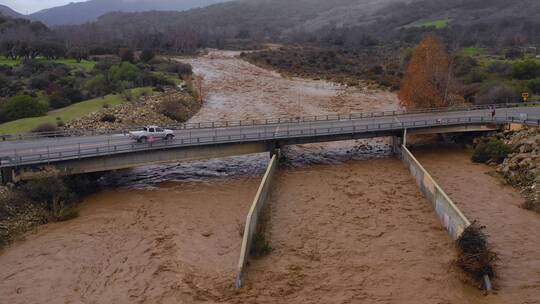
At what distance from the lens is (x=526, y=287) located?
23422mm

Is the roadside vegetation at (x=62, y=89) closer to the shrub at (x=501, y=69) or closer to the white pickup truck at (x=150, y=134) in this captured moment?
the white pickup truck at (x=150, y=134)

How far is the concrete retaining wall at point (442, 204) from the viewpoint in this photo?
26.8 metres

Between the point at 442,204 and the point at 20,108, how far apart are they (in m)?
42.5

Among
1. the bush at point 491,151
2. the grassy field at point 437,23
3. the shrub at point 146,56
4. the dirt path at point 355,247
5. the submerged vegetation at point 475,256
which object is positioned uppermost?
the grassy field at point 437,23

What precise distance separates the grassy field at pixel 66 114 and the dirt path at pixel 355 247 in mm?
24827

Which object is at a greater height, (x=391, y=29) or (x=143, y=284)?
(x=391, y=29)

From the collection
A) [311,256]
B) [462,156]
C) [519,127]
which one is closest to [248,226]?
[311,256]

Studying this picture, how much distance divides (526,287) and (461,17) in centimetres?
18083

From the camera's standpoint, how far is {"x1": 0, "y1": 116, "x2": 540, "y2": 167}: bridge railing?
33.0 meters

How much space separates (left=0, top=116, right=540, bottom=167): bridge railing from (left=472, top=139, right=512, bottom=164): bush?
11.8 ft

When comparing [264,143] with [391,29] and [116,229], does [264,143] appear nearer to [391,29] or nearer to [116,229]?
[116,229]

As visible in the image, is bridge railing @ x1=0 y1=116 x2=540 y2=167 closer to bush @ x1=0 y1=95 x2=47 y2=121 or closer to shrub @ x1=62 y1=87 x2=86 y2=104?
bush @ x1=0 y1=95 x2=47 y2=121

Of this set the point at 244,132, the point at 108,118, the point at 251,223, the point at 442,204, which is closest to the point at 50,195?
the point at 251,223

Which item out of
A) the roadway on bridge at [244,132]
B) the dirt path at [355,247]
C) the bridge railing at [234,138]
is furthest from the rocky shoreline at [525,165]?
the dirt path at [355,247]
